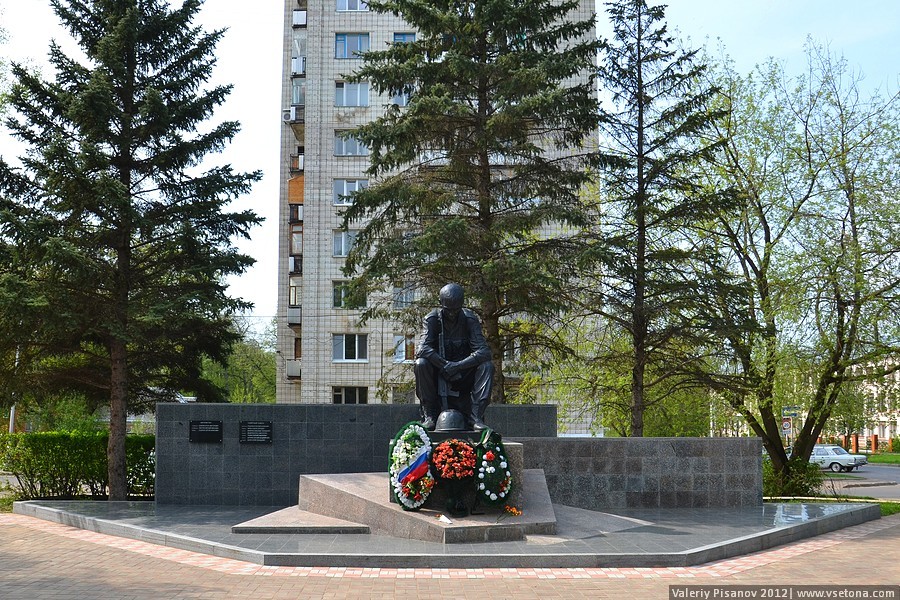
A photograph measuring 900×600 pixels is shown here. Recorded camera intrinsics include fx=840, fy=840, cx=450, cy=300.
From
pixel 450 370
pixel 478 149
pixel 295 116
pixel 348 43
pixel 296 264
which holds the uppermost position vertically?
pixel 348 43

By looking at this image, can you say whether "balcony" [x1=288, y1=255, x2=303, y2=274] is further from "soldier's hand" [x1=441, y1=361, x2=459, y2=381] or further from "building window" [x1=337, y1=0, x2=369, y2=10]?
"soldier's hand" [x1=441, y1=361, x2=459, y2=381]

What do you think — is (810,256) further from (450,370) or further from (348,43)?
(348,43)

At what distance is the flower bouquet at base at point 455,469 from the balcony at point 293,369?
85.9ft

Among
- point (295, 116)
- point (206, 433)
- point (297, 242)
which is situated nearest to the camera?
point (206, 433)

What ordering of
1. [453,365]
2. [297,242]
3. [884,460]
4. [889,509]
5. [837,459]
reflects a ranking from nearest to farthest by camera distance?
1. [453,365]
2. [889,509]
3. [297,242]
4. [837,459]
5. [884,460]

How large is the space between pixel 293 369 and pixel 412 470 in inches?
A: 1040

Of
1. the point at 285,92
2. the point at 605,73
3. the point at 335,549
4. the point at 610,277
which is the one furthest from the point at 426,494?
the point at 285,92

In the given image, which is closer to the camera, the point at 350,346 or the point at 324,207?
the point at 350,346

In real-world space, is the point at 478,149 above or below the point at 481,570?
above

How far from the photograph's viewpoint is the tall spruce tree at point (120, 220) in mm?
14898

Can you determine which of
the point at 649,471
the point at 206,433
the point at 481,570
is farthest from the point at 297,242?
the point at 481,570

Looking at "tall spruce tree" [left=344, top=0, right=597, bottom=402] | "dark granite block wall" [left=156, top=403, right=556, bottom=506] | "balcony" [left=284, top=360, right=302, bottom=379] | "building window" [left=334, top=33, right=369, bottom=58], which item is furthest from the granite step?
"building window" [left=334, top=33, right=369, bottom=58]

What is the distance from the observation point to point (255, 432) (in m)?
15.0

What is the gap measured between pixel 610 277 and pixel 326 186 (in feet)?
68.2
